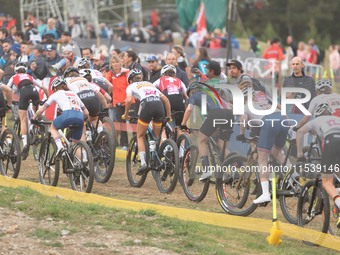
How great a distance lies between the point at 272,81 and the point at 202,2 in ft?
37.0

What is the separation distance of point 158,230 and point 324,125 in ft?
7.57

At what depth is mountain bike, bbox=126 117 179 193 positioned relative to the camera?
29.1 feet

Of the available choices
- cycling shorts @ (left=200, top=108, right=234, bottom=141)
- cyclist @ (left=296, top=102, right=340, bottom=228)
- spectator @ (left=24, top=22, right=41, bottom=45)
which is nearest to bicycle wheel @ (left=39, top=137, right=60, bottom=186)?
cycling shorts @ (left=200, top=108, right=234, bottom=141)

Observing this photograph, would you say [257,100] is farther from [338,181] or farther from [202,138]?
[338,181]

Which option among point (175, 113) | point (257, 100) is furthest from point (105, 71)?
point (257, 100)

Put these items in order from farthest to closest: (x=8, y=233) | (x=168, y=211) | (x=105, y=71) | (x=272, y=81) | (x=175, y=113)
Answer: (x=272, y=81), (x=105, y=71), (x=175, y=113), (x=168, y=211), (x=8, y=233)

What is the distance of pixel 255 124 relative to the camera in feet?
25.2

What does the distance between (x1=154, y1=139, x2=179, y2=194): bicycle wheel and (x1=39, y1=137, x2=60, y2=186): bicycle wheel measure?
5.60 ft

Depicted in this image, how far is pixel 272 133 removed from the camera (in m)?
7.37

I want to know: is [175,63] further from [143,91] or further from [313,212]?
[313,212]

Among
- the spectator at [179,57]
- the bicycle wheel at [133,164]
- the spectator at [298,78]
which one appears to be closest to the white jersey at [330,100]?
the bicycle wheel at [133,164]

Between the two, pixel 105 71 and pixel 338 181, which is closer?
pixel 338 181

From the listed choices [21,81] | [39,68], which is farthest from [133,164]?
[39,68]

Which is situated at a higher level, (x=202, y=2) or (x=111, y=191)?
(x=202, y=2)
